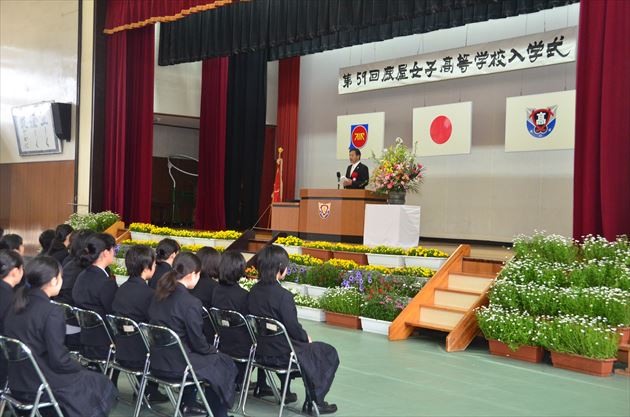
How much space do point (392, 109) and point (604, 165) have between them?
6.94m

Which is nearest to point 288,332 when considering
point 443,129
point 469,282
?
point 469,282

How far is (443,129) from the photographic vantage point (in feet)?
40.9

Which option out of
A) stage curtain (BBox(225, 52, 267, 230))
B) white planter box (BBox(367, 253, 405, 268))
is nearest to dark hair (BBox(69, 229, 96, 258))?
white planter box (BBox(367, 253, 405, 268))

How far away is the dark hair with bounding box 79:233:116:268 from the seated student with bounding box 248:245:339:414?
1032 mm

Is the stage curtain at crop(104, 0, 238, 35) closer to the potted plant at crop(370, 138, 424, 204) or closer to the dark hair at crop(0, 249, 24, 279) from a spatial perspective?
the potted plant at crop(370, 138, 424, 204)

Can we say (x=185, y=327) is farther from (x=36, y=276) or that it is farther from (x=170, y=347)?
(x=36, y=276)

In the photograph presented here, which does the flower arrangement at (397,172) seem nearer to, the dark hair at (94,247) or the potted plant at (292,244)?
the potted plant at (292,244)

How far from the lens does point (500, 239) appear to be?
483 inches

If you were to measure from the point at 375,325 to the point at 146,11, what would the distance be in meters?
7.63

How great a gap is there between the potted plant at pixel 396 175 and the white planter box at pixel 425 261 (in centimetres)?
96

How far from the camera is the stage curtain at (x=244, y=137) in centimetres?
1559

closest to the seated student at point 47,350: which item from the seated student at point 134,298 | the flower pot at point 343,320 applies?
the seated student at point 134,298

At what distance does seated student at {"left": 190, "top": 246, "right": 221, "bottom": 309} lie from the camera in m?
4.89

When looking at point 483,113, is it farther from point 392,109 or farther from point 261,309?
point 261,309
